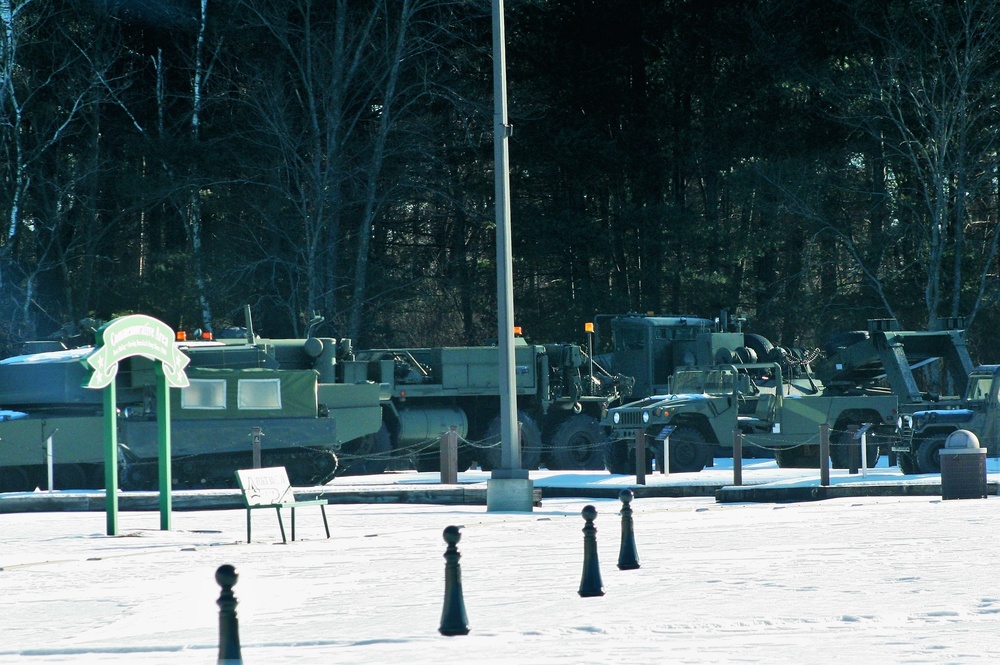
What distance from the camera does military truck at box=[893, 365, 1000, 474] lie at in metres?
25.3

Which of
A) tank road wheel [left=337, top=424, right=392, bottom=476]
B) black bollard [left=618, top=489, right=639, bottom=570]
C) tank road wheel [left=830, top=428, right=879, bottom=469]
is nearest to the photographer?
black bollard [left=618, top=489, right=639, bottom=570]

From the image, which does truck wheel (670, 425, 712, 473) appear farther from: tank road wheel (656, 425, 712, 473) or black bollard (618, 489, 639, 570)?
black bollard (618, 489, 639, 570)

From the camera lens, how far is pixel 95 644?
29.9 ft

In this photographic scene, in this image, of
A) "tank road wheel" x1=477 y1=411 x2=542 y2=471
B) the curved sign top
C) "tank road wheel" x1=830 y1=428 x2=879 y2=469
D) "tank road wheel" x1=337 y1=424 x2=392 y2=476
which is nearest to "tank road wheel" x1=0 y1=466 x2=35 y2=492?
"tank road wheel" x1=337 y1=424 x2=392 y2=476

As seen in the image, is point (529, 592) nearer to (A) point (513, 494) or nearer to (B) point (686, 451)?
(A) point (513, 494)

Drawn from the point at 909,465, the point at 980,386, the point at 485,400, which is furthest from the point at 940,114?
the point at 909,465

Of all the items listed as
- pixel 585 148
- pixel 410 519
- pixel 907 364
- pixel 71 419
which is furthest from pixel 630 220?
pixel 410 519

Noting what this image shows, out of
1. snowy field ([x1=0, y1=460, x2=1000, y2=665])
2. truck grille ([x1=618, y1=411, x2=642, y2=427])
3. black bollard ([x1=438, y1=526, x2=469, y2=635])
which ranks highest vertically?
truck grille ([x1=618, y1=411, x2=642, y2=427])

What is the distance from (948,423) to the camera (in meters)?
25.2

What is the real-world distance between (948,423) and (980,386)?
1.09 meters

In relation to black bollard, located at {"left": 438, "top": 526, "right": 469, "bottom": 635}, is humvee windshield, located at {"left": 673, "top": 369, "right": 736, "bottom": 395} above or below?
above

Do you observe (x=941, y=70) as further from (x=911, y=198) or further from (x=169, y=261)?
(x=169, y=261)

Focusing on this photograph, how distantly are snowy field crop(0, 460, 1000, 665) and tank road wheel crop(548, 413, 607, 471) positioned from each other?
40.6 feet

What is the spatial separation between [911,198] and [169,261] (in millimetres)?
22081
